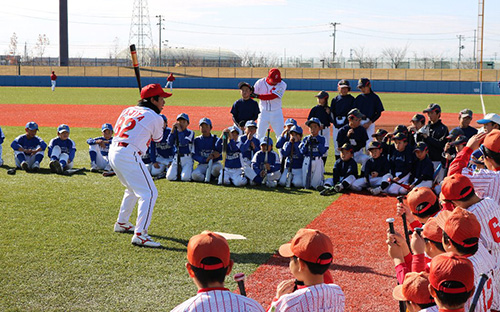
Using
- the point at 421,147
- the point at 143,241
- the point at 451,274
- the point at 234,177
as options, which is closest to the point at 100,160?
the point at 234,177

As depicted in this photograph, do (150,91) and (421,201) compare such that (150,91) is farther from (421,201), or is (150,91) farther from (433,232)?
(433,232)

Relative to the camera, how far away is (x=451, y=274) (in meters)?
2.68

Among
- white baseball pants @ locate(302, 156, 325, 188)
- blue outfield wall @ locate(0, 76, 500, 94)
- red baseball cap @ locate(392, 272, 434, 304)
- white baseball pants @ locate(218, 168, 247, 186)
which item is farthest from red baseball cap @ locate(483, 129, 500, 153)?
blue outfield wall @ locate(0, 76, 500, 94)

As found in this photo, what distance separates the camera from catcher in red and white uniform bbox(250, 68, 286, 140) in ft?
41.3

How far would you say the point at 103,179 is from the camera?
11242 millimetres

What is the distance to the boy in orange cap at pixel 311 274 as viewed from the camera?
3.07m

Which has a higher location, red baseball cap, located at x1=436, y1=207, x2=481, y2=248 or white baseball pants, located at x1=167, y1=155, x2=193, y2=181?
red baseball cap, located at x1=436, y1=207, x2=481, y2=248

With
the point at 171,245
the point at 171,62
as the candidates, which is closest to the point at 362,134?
the point at 171,245

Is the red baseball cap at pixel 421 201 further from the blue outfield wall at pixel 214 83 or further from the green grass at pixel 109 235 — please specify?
the blue outfield wall at pixel 214 83

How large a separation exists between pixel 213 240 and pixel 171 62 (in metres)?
93.1

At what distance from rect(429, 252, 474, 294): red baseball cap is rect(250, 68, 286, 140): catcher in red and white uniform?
9.92m

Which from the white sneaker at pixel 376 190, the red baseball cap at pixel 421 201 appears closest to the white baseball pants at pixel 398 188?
the white sneaker at pixel 376 190

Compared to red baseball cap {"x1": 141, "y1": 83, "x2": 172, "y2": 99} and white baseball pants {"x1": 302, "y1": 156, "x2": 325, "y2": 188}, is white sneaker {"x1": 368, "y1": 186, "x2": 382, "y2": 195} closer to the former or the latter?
white baseball pants {"x1": 302, "y1": 156, "x2": 325, "y2": 188}

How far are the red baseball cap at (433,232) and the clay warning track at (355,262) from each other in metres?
1.76
